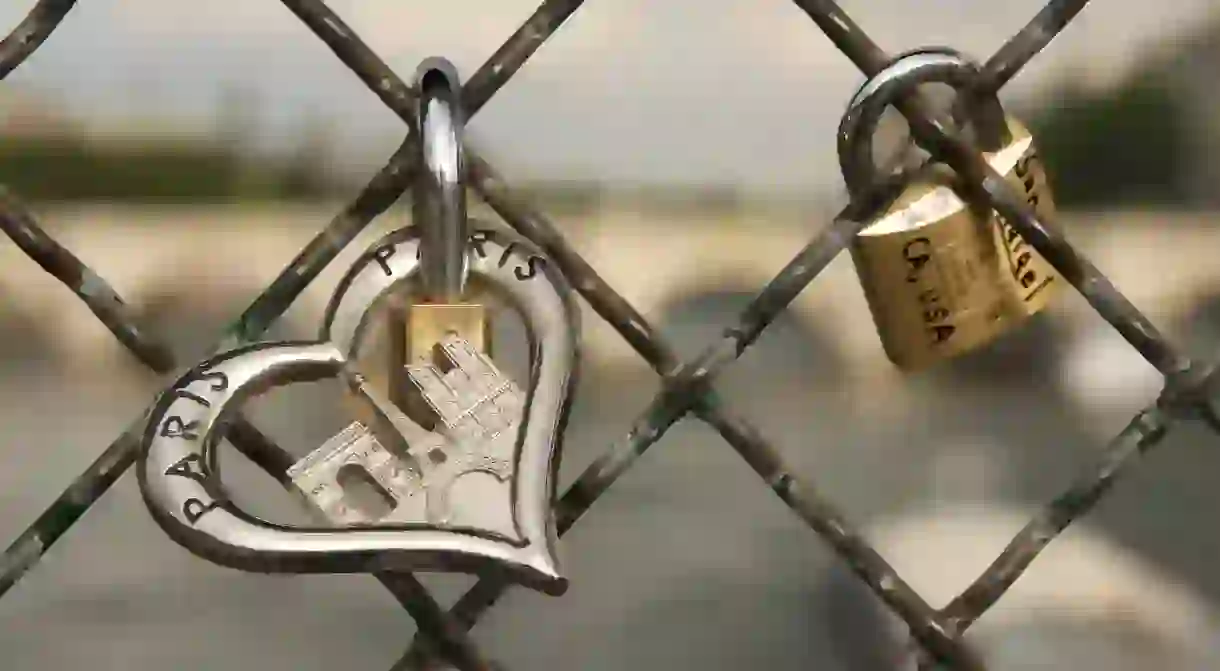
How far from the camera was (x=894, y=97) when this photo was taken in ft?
0.91

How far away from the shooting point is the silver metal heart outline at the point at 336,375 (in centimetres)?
22

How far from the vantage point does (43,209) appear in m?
0.56

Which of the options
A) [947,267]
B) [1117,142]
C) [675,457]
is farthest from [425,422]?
[1117,142]

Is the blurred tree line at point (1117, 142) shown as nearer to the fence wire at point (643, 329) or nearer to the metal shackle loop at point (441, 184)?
the fence wire at point (643, 329)

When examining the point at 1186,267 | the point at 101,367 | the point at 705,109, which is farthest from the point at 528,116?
the point at 1186,267

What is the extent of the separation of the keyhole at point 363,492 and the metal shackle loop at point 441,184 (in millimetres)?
41

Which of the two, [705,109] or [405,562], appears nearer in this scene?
[405,562]

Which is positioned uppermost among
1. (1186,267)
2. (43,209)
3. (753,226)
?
(43,209)

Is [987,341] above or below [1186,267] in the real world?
above

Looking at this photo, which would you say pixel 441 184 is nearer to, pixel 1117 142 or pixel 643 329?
pixel 643 329

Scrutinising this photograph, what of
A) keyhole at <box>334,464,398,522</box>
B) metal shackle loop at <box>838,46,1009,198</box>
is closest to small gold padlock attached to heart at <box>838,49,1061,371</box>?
metal shackle loop at <box>838,46,1009,198</box>

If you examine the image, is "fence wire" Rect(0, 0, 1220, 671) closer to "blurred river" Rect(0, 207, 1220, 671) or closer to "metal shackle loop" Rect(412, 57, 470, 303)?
"metal shackle loop" Rect(412, 57, 470, 303)

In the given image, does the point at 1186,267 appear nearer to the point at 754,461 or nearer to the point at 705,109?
the point at 705,109

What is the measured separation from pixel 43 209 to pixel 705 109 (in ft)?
1.09
